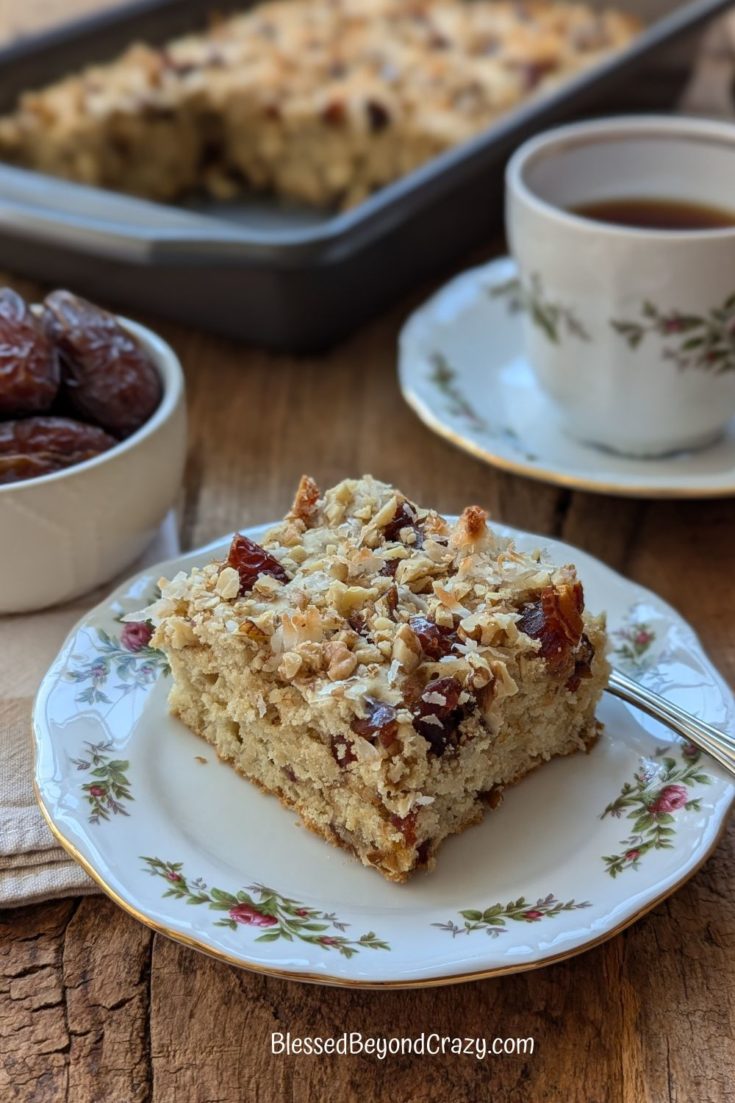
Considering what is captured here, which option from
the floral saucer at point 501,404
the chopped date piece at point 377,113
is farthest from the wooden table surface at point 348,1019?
the chopped date piece at point 377,113

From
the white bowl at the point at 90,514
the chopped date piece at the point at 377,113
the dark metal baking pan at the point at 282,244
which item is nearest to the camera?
the white bowl at the point at 90,514

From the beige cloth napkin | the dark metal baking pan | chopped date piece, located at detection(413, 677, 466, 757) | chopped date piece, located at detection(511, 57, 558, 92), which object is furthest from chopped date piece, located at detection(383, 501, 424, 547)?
chopped date piece, located at detection(511, 57, 558, 92)

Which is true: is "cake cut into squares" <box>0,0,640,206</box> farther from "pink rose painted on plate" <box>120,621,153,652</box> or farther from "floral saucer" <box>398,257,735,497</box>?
"pink rose painted on plate" <box>120,621,153,652</box>

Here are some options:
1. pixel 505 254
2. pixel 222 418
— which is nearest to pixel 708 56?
pixel 505 254

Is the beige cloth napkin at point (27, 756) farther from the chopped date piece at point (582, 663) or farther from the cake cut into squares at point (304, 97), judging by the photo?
the cake cut into squares at point (304, 97)

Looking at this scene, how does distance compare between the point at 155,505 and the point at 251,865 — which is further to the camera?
the point at 155,505

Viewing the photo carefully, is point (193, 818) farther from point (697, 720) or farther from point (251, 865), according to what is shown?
point (697, 720)

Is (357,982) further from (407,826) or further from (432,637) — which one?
(432,637)

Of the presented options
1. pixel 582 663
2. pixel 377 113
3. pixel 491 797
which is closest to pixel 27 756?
pixel 491 797
